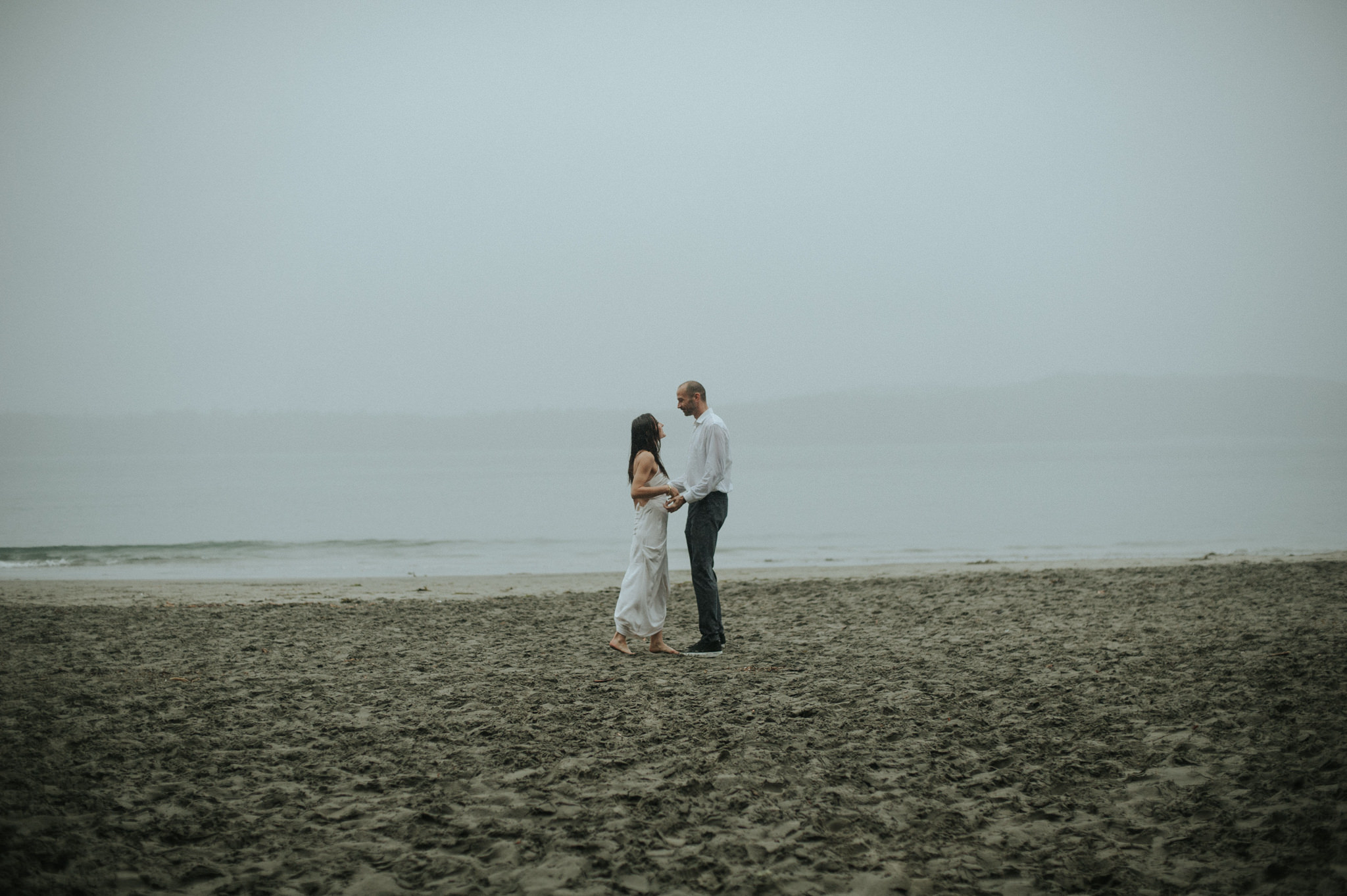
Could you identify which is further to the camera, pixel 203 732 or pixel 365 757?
pixel 203 732

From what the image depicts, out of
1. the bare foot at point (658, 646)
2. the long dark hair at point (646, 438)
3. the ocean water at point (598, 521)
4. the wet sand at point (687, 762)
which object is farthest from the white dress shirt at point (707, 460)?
the ocean water at point (598, 521)

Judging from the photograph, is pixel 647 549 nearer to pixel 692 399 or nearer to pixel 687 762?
pixel 692 399

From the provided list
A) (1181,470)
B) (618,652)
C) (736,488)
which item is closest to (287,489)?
(736,488)

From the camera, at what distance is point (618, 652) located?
7.14m

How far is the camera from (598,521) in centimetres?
3638

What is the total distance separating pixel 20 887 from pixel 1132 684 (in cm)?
568

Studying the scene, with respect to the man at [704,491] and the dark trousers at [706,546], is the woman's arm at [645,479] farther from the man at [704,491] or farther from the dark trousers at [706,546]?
the dark trousers at [706,546]

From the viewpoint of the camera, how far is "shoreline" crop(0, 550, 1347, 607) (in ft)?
39.3

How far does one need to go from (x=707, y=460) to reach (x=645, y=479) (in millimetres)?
531

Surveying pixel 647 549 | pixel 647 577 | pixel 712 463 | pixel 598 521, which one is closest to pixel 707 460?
pixel 712 463

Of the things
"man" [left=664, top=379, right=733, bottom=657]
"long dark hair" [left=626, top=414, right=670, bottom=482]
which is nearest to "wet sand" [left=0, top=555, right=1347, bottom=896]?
"man" [left=664, top=379, right=733, bottom=657]

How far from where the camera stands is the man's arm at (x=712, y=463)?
647cm

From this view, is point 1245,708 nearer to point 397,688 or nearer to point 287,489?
point 397,688

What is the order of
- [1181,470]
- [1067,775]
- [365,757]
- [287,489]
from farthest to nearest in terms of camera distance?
[1181,470], [287,489], [365,757], [1067,775]
